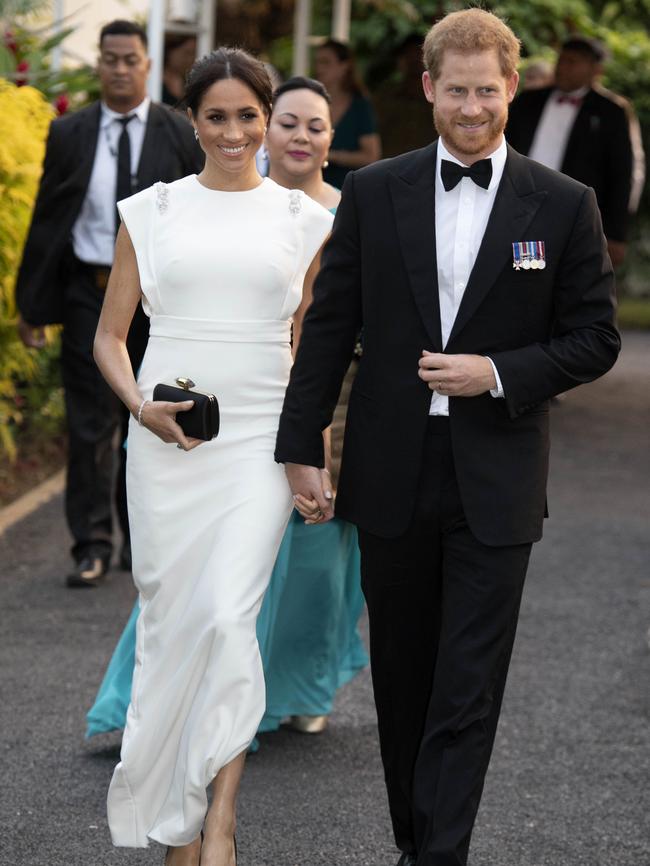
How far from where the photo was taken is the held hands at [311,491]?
4.18m

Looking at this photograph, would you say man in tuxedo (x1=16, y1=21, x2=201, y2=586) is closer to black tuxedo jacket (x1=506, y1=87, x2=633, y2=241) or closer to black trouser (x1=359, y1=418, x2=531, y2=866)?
black trouser (x1=359, y1=418, x2=531, y2=866)

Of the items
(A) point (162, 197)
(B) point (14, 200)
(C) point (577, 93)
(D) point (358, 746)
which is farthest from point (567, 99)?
(A) point (162, 197)

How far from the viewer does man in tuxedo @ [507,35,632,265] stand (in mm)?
11461

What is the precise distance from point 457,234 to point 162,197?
3.11 feet

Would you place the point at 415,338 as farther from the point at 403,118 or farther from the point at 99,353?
the point at 403,118

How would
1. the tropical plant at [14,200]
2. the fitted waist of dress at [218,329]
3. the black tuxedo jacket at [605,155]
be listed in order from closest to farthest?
the fitted waist of dress at [218,329] < the tropical plant at [14,200] < the black tuxedo jacket at [605,155]

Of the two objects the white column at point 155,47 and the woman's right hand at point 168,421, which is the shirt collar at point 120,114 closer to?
the white column at point 155,47

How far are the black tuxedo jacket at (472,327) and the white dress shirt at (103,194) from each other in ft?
11.6

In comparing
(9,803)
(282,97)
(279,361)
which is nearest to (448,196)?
(279,361)

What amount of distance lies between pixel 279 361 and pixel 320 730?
1678 mm

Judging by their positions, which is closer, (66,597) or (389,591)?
(389,591)

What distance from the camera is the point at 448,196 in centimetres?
400

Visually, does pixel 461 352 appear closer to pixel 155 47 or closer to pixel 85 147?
pixel 85 147

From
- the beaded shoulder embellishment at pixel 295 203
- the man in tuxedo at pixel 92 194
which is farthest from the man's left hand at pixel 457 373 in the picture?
the man in tuxedo at pixel 92 194
